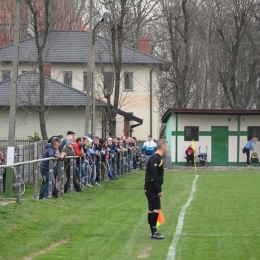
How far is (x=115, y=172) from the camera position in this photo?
3294cm

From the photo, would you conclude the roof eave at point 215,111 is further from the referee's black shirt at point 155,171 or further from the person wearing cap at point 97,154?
the referee's black shirt at point 155,171

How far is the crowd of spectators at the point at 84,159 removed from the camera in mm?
21719

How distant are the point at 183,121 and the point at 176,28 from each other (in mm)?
11046

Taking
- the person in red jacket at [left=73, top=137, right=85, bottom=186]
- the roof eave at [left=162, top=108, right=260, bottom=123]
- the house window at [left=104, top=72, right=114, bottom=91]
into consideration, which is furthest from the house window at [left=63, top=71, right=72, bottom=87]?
the person in red jacket at [left=73, top=137, right=85, bottom=186]

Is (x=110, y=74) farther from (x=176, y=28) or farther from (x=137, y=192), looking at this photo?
(x=137, y=192)

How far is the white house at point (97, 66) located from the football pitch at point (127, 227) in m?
36.5

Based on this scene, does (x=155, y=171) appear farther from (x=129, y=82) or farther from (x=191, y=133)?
(x=129, y=82)

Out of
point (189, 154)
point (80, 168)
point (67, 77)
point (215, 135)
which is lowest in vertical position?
point (80, 168)

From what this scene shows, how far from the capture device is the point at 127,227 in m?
15.7

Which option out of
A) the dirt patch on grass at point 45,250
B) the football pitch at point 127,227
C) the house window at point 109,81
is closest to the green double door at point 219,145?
the house window at point 109,81

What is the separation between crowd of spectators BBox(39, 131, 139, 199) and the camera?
21719 mm

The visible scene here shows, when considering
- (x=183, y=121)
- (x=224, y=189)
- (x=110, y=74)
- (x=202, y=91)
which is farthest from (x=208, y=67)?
(x=224, y=189)

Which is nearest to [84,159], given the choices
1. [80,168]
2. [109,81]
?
[80,168]

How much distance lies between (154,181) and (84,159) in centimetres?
1160
